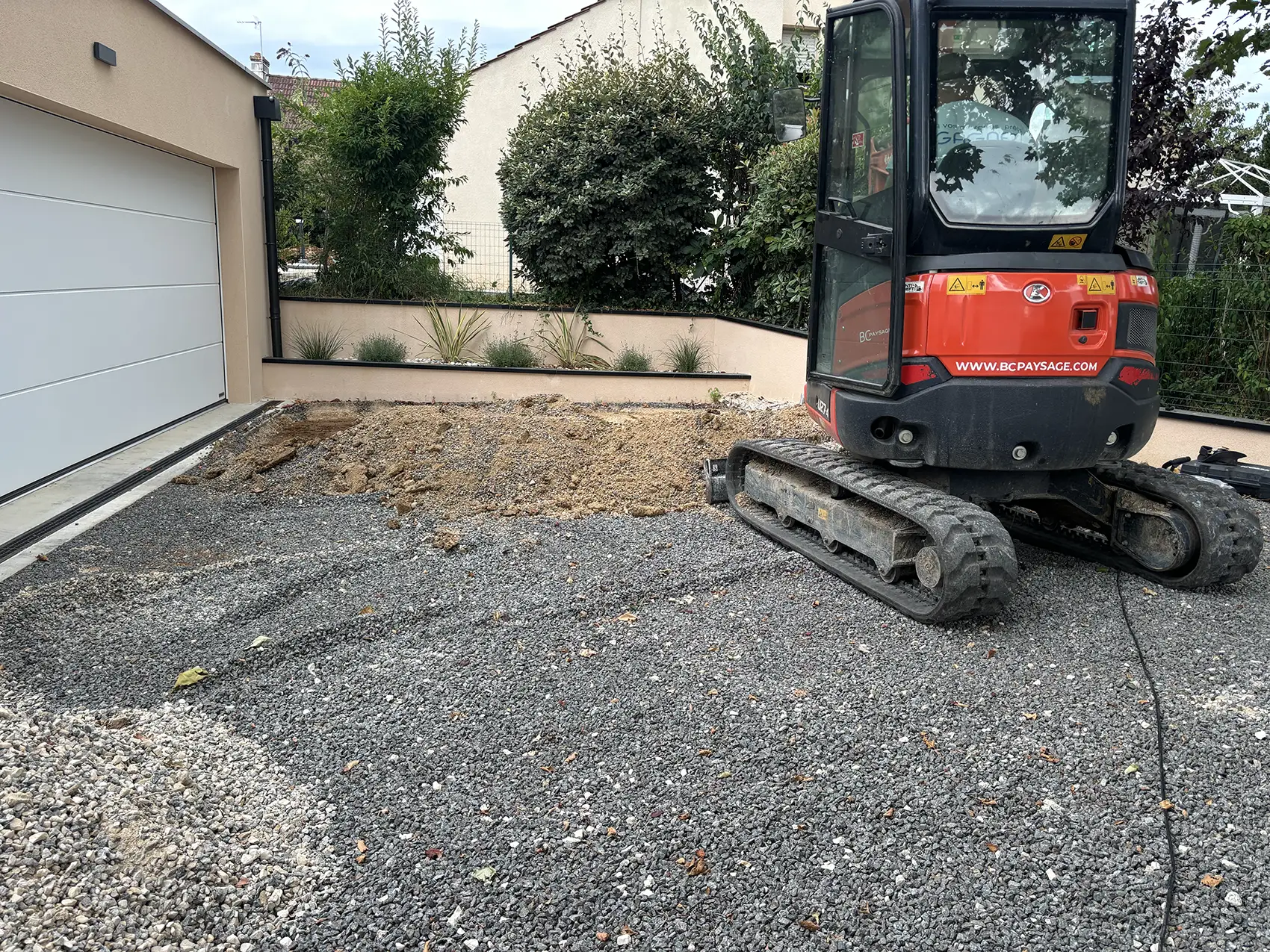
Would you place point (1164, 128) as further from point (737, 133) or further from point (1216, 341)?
point (737, 133)

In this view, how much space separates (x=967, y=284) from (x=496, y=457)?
12.6 feet

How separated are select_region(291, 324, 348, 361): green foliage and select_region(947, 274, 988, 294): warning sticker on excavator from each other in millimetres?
7807

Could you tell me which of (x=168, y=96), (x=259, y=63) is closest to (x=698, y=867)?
(x=168, y=96)

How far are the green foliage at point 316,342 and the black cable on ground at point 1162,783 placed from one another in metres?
8.57

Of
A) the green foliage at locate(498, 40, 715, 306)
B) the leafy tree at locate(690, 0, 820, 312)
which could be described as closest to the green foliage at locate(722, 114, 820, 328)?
the leafy tree at locate(690, 0, 820, 312)

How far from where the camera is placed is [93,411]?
682cm

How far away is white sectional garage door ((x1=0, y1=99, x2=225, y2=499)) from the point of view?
19.2 feet

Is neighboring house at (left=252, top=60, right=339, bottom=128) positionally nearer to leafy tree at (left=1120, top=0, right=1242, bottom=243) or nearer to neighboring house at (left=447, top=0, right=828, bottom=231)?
neighboring house at (left=447, top=0, right=828, bottom=231)

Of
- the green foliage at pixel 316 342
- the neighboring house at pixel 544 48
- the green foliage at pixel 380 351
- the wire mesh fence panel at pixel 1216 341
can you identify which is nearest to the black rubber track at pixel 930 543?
the wire mesh fence panel at pixel 1216 341

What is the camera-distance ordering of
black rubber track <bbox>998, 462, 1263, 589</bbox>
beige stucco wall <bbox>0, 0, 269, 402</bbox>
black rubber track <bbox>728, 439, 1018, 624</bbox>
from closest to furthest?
1. black rubber track <bbox>728, 439, 1018, 624</bbox>
2. black rubber track <bbox>998, 462, 1263, 589</bbox>
3. beige stucco wall <bbox>0, 0, 269, 402</bbox>

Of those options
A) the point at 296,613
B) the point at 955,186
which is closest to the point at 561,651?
the point at 296,613

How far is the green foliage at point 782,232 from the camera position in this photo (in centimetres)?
1085

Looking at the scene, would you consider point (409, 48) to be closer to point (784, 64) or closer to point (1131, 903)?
point (784, 64)

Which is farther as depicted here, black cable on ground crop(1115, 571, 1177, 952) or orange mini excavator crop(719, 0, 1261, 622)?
orange mini excavator crop(719, 0, 1261, 622)
